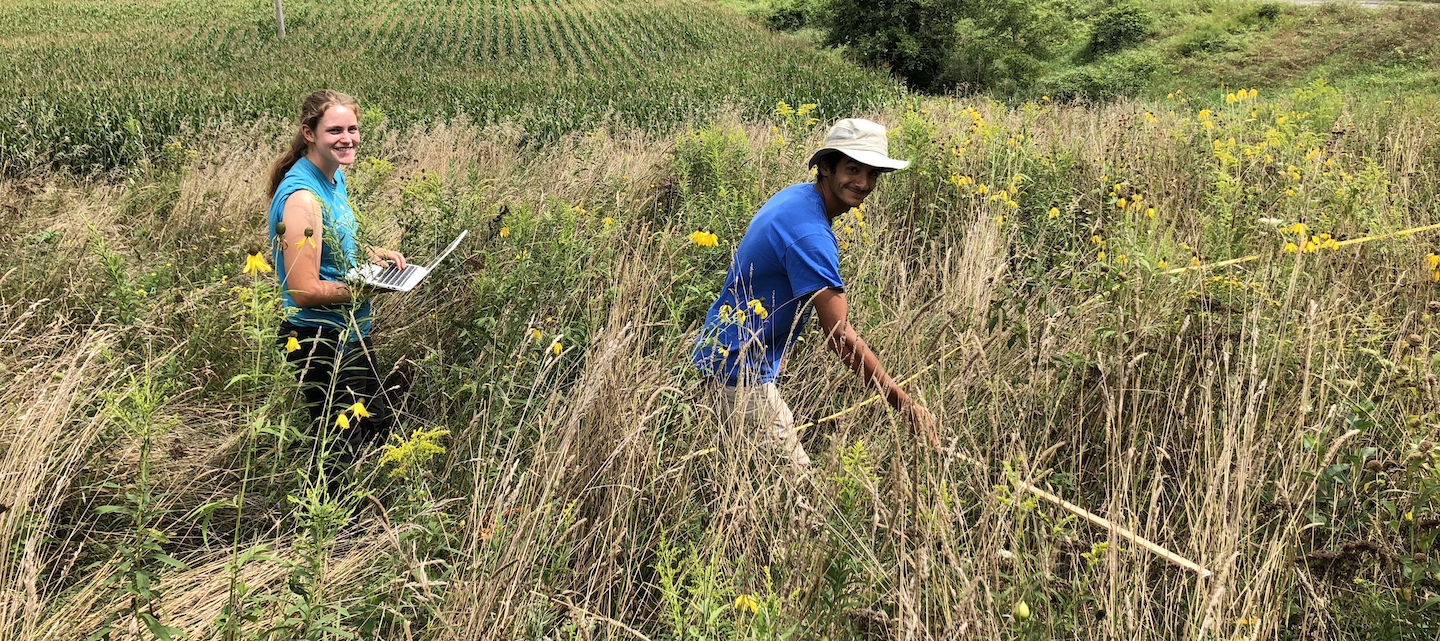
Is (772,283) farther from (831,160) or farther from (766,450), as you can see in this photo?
(766,450)

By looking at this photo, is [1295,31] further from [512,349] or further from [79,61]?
[79,61]

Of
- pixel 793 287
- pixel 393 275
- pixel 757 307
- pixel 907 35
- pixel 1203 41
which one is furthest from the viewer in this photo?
pixel 907 35

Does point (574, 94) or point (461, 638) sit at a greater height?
point (461, 638)

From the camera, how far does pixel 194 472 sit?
2.56 metres

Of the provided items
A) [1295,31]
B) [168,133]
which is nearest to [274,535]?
[168,133]

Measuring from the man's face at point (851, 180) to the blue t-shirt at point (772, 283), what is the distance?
0.23 ft

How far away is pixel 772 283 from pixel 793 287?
0.56 ft

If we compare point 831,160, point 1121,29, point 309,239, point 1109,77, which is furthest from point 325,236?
point 1121,29

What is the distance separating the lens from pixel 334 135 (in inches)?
103

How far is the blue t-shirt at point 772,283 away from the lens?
91.1 inches

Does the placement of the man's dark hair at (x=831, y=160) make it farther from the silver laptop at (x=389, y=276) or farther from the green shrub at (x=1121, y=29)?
the green shrub at (x=1121, y=29)

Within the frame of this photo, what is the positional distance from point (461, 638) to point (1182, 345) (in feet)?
7.68

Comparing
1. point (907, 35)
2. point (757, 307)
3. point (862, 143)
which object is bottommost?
point (907, 35)

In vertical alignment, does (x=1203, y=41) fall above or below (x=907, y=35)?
above
